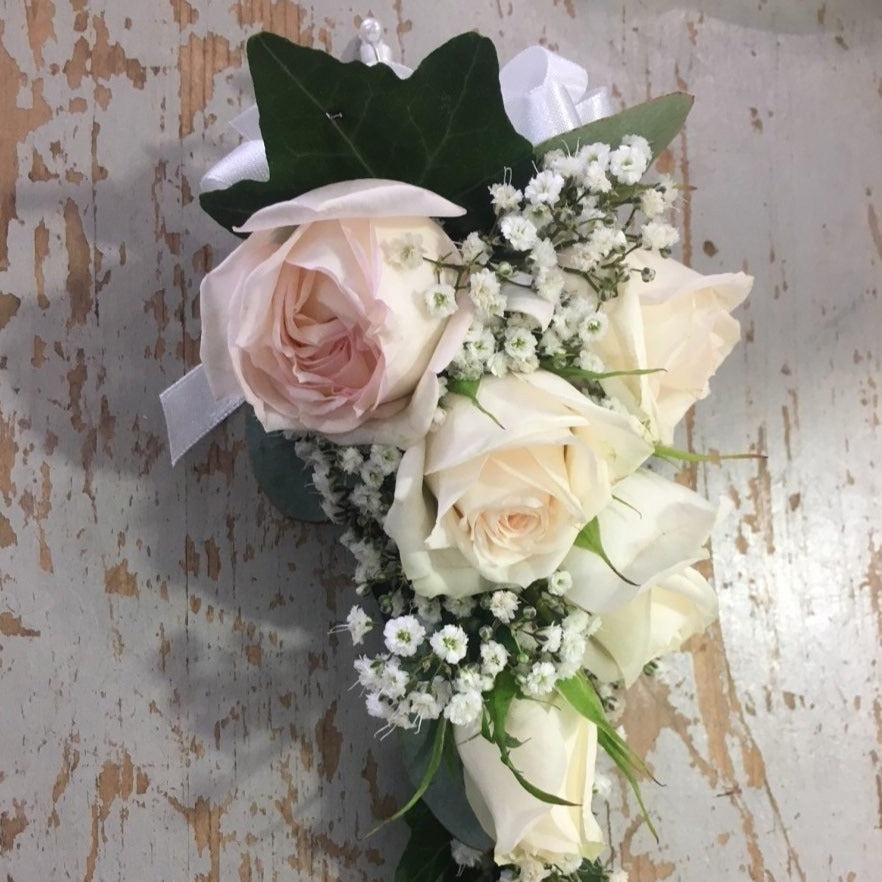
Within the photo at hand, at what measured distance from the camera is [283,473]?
589mm

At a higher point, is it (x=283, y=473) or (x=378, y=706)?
(x=283, y=473)

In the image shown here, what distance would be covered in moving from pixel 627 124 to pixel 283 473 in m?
0.32

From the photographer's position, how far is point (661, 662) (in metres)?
0.62

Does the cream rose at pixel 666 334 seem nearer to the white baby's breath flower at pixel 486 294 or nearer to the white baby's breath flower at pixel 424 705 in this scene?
the white baby's breath flower at pixel 486 294

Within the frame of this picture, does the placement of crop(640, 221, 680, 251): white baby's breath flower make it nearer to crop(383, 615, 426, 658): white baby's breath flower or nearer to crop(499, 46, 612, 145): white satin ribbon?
crop(499, 46, 612, 145): white satin ribbon

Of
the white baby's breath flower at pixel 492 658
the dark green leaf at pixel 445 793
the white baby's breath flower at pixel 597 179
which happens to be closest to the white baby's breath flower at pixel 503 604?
the white baby's breath flower at pixel 492 658

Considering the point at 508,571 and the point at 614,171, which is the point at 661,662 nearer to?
the point at 508,571

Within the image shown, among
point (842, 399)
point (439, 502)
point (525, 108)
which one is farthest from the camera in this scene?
point (842, 399)

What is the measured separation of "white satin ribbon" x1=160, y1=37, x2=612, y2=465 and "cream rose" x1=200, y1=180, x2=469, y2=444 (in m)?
0.10

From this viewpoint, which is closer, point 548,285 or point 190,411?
point 548,285

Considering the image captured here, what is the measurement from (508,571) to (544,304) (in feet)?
0.46

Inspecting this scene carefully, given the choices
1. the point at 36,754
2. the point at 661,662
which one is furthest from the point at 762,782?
the point at 36,754

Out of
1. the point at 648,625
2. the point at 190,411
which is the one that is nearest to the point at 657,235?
the point at 648,625

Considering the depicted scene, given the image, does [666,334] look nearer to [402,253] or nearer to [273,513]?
[402,253]
